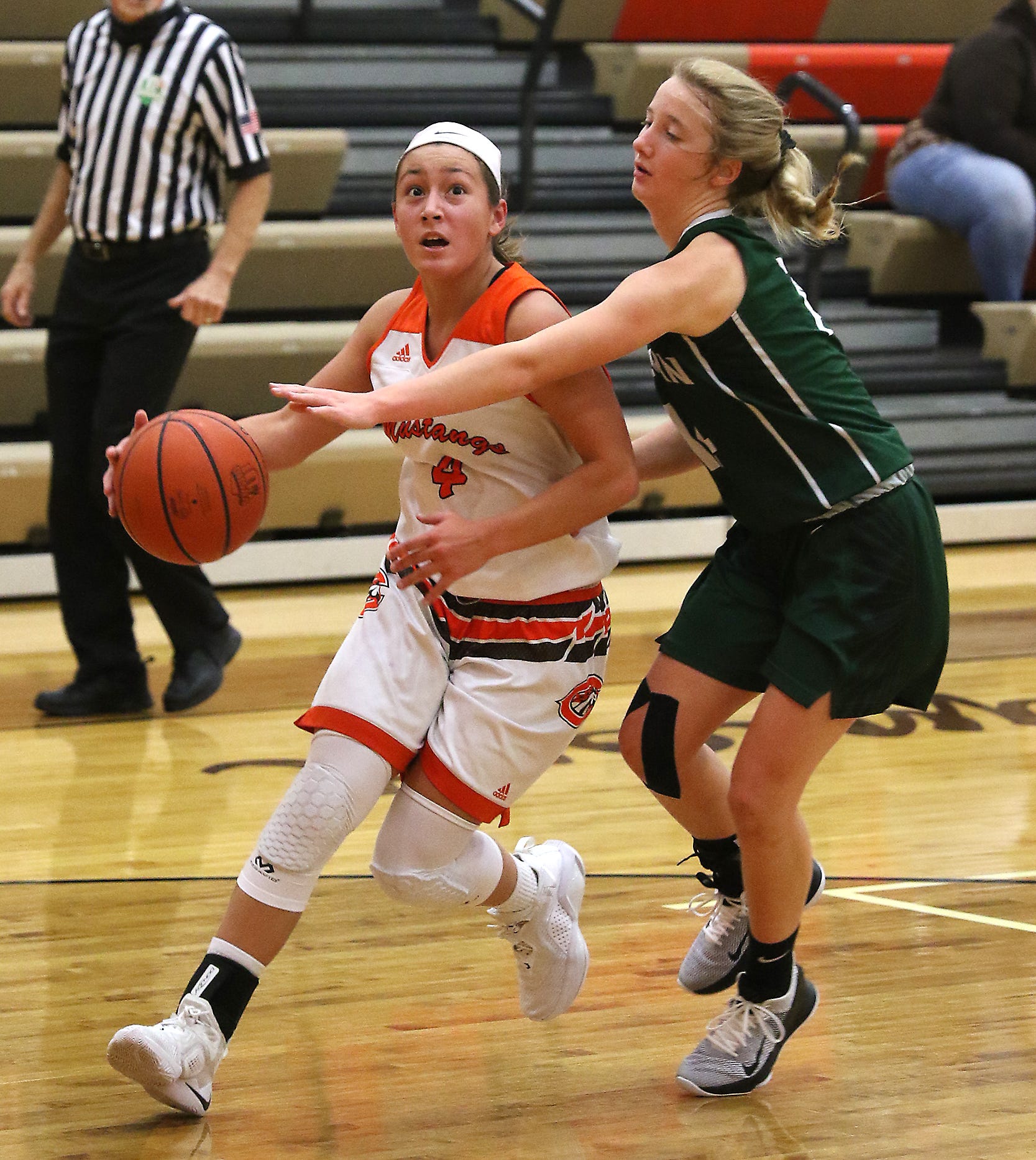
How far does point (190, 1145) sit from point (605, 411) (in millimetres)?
1076

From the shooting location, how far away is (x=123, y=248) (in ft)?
13.6

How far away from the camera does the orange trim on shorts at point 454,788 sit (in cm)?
224

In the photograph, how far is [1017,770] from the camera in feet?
12.6

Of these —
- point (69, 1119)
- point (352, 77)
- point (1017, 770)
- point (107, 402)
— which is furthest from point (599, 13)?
point (69, 1119)

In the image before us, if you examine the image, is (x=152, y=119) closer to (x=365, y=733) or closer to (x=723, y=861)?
(x=365, y=733)

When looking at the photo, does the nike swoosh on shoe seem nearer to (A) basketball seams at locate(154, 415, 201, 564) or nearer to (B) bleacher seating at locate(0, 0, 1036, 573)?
(A) basketball seams at locate(154, 415, 201, 564)

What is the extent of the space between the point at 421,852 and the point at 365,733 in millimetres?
180

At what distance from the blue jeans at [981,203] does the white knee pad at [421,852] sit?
4995 mm

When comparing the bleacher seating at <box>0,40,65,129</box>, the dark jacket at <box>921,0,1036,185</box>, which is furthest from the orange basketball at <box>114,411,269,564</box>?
the dark jacket at <box>921,0,1036,185</box>

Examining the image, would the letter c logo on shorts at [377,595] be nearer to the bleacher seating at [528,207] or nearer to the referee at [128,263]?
the referee at [128,263]

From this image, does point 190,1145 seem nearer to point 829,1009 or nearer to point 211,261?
point 829,1009

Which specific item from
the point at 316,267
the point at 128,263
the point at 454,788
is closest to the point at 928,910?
the point at 454,788

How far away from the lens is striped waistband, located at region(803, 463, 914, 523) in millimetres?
2201

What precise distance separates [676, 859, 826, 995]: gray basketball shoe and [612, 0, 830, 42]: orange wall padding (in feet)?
18.8
